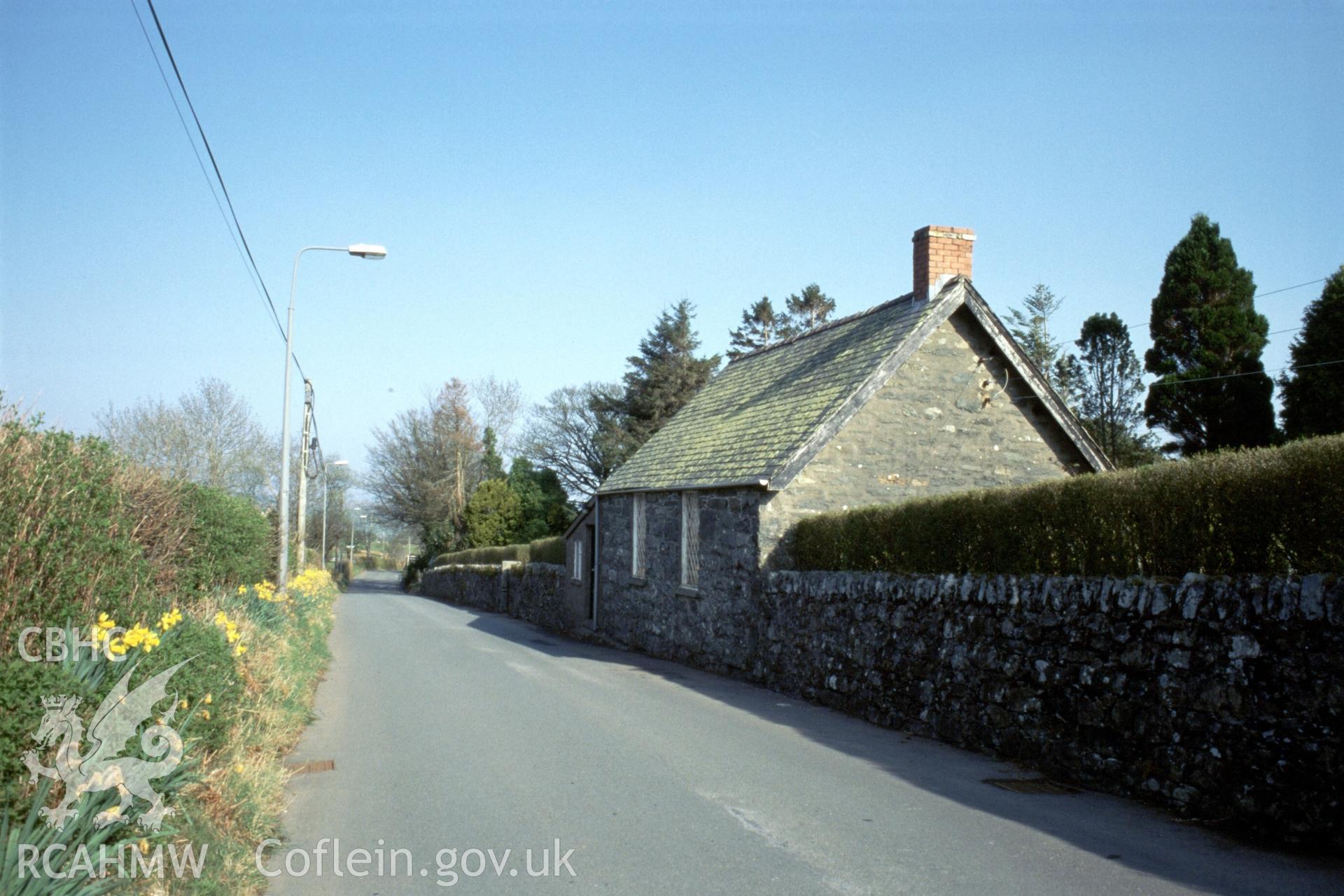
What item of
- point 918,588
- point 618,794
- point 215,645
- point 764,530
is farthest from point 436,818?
point 764,530

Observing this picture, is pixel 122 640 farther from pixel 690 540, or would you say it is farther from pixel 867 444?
pixel 690 540

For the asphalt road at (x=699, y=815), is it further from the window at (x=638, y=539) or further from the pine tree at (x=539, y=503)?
the pine tree at (x=539, y=503)

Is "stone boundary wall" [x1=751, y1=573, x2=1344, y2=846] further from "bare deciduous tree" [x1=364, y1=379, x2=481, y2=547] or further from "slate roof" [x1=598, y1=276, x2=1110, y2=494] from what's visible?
"bare deciduous tree" [x1=364, y1=379, x2=481, y2=547]

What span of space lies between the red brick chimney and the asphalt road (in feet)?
29.8

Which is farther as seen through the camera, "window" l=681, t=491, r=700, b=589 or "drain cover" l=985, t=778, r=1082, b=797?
"window" l=681, t=491, r=700, b=589

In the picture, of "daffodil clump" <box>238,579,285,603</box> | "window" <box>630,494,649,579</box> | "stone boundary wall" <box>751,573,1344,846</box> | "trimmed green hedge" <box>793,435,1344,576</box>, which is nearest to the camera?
"stone boundary wall" <box>751,573,1344,846</box>

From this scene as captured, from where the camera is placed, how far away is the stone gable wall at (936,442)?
15984 millimetres

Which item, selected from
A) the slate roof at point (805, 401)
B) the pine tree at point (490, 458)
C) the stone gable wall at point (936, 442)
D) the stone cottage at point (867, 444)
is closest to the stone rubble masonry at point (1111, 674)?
the stone cottage at point (867, 444)

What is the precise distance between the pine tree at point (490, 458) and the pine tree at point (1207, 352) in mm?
41072

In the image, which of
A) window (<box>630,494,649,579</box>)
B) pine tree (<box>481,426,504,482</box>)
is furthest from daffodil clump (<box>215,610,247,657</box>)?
pine tree (<box>481,426,504,482</box>)

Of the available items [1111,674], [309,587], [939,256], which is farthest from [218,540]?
[939,256]

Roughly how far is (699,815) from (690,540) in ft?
38.2

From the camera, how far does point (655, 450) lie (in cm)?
2303

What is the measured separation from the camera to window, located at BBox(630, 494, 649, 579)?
2117cm
